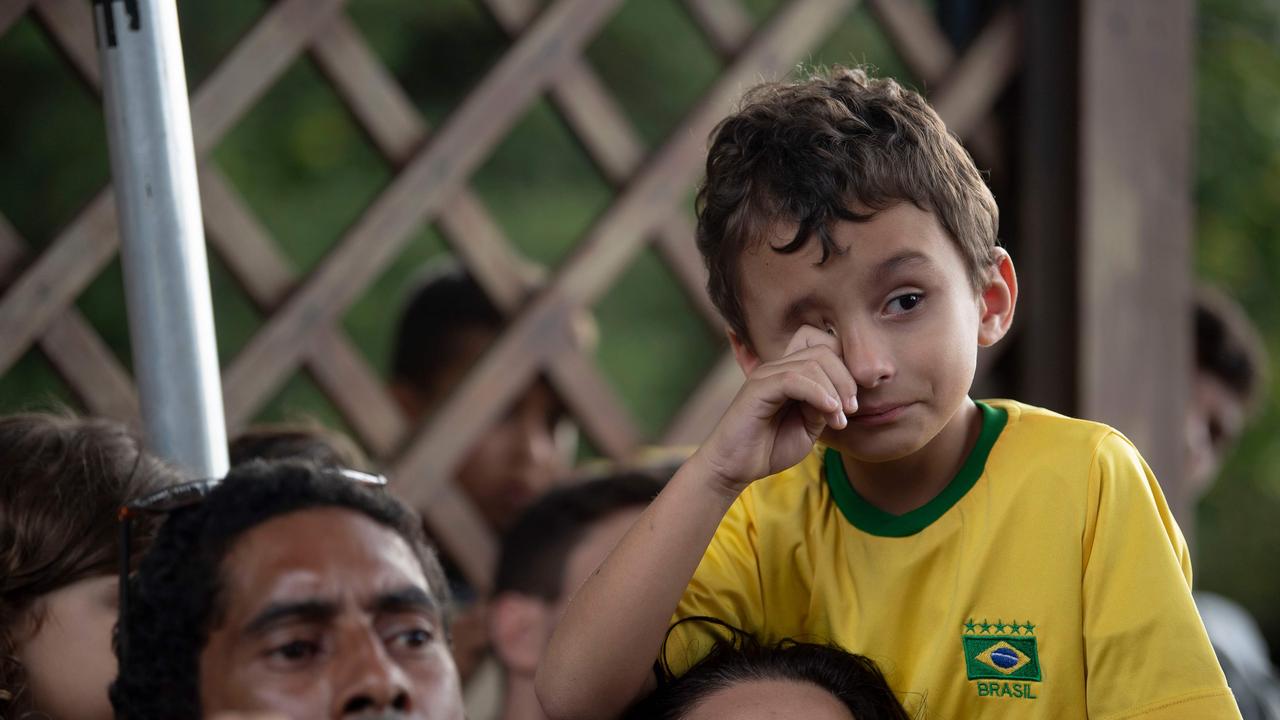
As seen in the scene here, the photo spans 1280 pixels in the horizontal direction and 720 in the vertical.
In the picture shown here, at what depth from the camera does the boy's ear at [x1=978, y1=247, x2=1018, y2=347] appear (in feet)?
4.02

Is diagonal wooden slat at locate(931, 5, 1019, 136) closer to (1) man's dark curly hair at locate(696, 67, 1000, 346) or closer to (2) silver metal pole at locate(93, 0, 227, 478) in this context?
(1) man's dark curly hair at locate(696, 67, 1000, 346)

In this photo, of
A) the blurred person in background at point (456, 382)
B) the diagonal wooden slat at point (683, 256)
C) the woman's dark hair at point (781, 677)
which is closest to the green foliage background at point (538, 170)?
the blurred person in background at point (456, 382)

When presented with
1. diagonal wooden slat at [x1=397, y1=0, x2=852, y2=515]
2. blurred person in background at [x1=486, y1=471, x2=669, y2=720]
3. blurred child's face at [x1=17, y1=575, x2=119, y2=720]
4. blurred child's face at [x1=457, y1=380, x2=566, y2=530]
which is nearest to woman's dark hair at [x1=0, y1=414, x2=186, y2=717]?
blurred child's face at [x1=17, y1=575, x2=119, y2=720]

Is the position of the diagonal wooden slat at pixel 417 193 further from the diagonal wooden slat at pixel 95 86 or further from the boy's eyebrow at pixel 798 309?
the boy's eyebrow at pixel 798 309

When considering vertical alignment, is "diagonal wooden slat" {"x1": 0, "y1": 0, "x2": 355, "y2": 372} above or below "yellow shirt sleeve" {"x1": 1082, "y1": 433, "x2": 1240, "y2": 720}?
above

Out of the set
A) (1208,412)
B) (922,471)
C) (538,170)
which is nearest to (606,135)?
(922,471)

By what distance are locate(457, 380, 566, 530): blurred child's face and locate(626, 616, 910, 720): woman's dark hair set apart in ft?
4.58

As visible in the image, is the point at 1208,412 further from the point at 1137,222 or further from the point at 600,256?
the point at 600,256

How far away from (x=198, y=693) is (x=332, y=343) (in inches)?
42.5

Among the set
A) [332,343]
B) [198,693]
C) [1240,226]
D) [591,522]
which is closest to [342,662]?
[198,693]

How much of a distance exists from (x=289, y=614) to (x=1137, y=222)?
1.74m

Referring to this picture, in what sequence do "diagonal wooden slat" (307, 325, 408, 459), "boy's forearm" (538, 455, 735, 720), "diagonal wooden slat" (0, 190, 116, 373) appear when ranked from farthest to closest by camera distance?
1. "diagonal wooden slat" (307, 325, 408, 459)
2. "diagonal wooden slat" (0, 190, 116, 373)
3. "boy's forearm" (538, 455, 735, 720)

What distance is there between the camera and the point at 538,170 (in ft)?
15.1

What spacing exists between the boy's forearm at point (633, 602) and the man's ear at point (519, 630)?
0.77 metres
